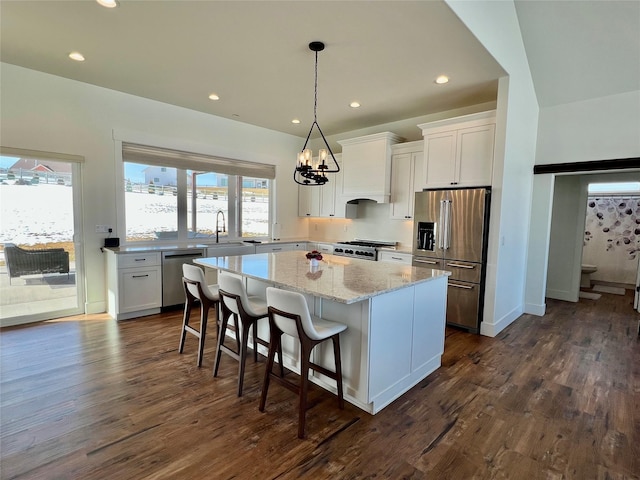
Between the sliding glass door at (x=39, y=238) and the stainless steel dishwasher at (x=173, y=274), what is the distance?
1.01m

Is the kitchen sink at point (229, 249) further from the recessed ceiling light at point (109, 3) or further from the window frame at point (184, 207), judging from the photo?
the recessed ceiling light at point (109, 3)

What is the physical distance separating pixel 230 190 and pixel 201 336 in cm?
313

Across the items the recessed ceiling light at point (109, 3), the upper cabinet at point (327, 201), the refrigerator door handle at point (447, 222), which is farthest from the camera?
the upper cabinet at point (327, 201)

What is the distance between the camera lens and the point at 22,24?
2.72 meters

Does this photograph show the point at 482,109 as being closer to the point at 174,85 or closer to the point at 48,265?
the point at 174,85

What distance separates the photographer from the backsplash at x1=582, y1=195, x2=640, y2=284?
641cm

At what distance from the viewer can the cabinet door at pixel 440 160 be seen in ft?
13.4

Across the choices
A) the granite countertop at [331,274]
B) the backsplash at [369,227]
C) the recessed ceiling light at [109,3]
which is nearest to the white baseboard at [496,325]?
the granite countertop at [331,274]

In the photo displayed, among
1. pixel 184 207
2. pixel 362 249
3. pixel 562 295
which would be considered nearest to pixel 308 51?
pixel 362 249

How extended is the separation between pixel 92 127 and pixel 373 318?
420 centimetres

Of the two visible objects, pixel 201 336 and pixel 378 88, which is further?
pixel 378 88

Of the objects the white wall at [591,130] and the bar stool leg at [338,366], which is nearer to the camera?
the bar stool leg at [338,366]

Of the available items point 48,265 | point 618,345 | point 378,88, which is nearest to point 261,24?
point 378,88

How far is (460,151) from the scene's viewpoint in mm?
4012
